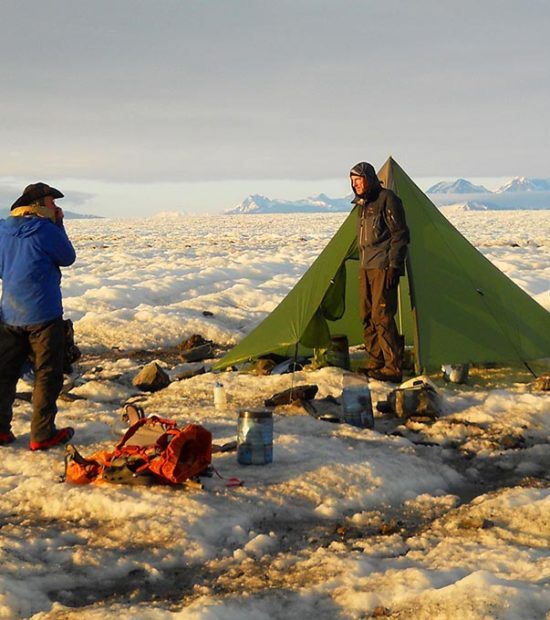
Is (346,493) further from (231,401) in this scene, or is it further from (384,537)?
(231,401)

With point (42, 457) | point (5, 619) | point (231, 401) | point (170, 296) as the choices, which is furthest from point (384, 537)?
point (170, 296)

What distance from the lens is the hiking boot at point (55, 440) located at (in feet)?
19.2

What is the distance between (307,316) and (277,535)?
419 cm

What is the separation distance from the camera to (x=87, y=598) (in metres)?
3.65

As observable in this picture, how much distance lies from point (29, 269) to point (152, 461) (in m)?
1.95

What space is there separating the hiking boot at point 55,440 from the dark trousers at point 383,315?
3495mm

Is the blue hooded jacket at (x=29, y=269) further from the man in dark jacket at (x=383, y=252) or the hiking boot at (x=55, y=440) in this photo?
the man in dark jacket at (x=383, y=252)

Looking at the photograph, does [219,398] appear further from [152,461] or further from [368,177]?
[368,177]

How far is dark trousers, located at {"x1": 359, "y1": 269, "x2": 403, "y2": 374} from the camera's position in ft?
26.0

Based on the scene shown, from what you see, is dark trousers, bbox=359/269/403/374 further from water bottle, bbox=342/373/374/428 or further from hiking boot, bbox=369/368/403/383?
water bottle, bbox=342/373/374/428

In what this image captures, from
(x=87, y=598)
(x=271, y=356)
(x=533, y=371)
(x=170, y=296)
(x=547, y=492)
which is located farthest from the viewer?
(x=170, y=296)

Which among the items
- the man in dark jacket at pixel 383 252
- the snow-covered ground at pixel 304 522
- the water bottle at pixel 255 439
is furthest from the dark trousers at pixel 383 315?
the water bottle at pixel 255 439

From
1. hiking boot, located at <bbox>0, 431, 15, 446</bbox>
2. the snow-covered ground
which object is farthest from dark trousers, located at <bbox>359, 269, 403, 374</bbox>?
hiking boot, located at <bbox>0, 431, 15, 446</bbox>

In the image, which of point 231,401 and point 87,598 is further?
point 231,401
